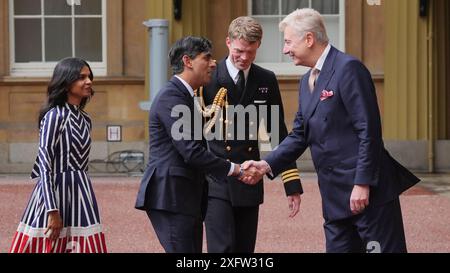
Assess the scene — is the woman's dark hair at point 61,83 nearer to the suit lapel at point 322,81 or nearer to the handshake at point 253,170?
the handshake at point 253,170

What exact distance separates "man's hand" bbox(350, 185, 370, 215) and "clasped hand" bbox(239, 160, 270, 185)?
0.92 metres

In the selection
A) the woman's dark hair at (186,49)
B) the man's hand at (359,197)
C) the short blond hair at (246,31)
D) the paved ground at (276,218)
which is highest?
the short blond hair at (246,31)

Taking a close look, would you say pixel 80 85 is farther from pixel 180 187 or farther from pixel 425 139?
pixel 425 139

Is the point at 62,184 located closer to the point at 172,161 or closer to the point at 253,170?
the point at 172,161

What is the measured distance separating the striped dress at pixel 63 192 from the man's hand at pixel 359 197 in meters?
1.55

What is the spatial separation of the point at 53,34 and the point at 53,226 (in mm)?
11995

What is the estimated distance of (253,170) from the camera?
7.27 m

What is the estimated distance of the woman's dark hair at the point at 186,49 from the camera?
6766mm

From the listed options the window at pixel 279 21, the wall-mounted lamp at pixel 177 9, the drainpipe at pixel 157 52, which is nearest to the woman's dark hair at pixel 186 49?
the drainpipe at pixel 157 52

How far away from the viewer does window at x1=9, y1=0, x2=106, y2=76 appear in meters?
18.4

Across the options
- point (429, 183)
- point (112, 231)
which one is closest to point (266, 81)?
point (112, 231)

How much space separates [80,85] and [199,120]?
73 centimetres

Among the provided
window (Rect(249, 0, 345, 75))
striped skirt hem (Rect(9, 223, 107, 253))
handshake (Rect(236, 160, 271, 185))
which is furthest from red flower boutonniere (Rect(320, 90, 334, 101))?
window (Rect(249, 0, 345, 75))

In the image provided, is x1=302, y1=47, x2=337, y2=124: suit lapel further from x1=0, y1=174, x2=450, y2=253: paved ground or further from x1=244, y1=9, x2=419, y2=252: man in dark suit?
x1=0, y1=174, x2=450, y2=253: paved ground
